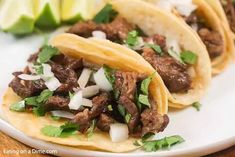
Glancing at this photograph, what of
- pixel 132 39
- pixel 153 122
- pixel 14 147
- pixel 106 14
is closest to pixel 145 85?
pixel 153 122

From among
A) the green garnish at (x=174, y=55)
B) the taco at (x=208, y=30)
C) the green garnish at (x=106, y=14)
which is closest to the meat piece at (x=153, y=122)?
the green garnish at (x=174, y=55)

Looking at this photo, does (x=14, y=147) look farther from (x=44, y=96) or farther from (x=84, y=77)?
(x=84, y=77)

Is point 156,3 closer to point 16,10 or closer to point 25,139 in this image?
point 16,10

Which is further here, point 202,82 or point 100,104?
point 202,82

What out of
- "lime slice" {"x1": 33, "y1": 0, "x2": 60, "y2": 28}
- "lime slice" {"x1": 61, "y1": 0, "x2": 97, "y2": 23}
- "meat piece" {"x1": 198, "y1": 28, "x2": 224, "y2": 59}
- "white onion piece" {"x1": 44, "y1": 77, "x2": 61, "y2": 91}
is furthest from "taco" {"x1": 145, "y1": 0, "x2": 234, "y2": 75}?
"white onion piece" {"x1": 44, "y1": 77, "x2": 61, "y2": 91}

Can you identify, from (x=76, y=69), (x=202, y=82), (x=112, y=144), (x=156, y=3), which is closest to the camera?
(x=112, y=144)

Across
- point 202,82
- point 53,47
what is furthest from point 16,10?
point 202,82

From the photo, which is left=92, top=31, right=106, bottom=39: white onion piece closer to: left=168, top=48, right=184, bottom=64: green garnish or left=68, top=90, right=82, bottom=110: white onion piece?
left=168, top=48, right=184, bottom=64: green garnish
